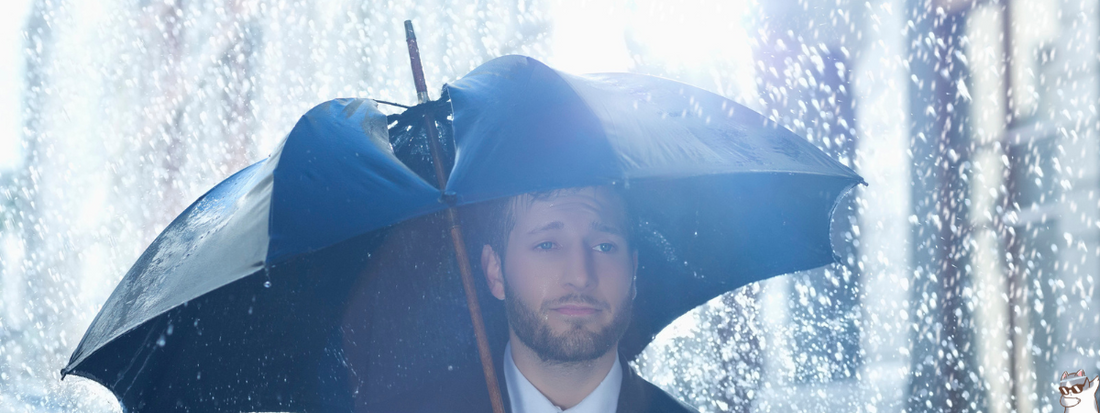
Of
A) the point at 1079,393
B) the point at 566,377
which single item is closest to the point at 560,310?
the point at 566,377

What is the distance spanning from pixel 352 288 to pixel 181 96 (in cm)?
715

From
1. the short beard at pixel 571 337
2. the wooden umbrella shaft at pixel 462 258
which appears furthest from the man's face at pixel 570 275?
the wooden umbrella shaft at pixel 462 258

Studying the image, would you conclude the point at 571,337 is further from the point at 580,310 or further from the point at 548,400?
the point at 548,400

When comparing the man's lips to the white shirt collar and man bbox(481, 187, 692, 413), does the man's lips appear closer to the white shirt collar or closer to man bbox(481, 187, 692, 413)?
man bbox(481, 187, 692, 413)

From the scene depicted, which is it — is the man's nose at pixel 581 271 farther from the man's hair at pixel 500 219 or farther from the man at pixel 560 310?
the man's hair at pixel 500 219

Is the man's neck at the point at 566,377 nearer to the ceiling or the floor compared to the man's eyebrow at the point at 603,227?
nearer to the floor

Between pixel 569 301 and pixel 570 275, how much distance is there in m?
0.07

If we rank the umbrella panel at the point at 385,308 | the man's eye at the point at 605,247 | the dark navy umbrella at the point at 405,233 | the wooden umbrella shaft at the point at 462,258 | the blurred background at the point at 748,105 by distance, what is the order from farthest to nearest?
the blurred background at the point at 748,105
the man's eye at the point at 605,247
the umbrella panel at the point at 385,308
the wooden umbrella shaft at the point at 462,258
the dark navy umbrella at the point at 405,233

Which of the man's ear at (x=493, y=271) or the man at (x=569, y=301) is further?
the man's ear at (x=493, y=271)

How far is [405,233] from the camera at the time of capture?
93.7 inches

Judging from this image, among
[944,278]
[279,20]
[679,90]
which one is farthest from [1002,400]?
[279,20]

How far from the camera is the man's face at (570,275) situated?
229 cm

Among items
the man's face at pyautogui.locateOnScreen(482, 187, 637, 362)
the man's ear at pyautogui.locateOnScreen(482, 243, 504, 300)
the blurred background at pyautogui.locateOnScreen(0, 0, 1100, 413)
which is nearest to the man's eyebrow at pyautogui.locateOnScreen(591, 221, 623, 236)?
the man's face at pyautogui.locateOnScreen(482, 187, 637, 362)

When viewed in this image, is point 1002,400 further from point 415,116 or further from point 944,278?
point 415,116
